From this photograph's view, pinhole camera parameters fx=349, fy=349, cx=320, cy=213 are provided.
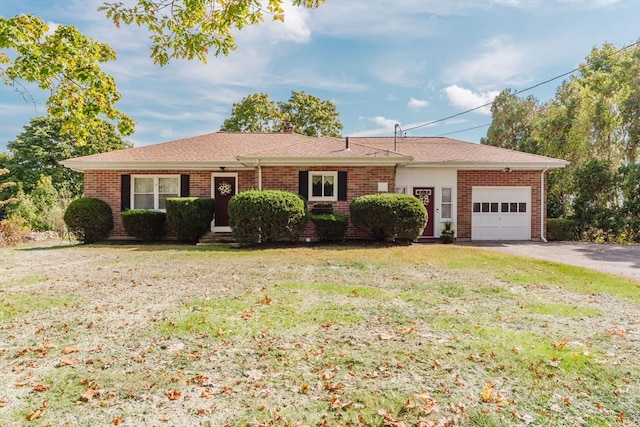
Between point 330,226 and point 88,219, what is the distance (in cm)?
840

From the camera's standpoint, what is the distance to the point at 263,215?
35.0 ft

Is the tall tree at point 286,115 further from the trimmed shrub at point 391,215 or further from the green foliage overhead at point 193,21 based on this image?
the green foliage overhead at point 193,21

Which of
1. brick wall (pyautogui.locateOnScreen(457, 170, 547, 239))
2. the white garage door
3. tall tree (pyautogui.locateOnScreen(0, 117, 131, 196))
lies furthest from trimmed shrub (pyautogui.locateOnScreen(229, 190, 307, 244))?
tall tree (pyautogui.locateOnScreen(0, 117, 131, 196))

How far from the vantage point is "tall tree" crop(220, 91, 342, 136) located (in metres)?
28.7

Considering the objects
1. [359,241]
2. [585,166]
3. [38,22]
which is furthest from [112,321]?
[585,166]

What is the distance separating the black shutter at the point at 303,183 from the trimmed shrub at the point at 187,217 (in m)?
3.45

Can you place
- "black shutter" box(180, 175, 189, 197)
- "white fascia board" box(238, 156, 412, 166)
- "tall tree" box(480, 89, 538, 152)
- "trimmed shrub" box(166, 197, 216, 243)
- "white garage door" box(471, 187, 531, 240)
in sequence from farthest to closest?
"tall tree" box(480, 89, 538, 152)
"white garage door" box(471, 187, 531, 240)
"black shutter" box(180, 175, 189, 197)
"white fascia board" box(238, 156, 412, 166)
"trimmed shrub" box(166, 197, 216, 243)

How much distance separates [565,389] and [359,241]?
9.54 meters

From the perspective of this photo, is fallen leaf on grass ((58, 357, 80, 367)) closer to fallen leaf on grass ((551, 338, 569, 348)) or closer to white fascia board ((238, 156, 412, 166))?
fallen leaf on grass ((551, 338, 569, 348))

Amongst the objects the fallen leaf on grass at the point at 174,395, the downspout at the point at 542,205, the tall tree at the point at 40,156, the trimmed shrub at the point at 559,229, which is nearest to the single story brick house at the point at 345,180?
the downspout at the point at 542,205

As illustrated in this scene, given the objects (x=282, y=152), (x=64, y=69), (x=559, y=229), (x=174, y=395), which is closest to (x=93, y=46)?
(x=64, y=69)

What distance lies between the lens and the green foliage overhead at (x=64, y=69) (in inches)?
190

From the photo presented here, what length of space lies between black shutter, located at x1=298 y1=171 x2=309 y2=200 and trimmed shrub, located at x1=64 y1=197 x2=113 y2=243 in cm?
705

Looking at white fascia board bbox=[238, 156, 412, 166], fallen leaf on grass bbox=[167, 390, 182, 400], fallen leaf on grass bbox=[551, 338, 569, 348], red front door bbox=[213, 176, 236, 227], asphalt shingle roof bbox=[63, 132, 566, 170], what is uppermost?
asphalt shingle roof bbox=[63, 132, 566, 170]
